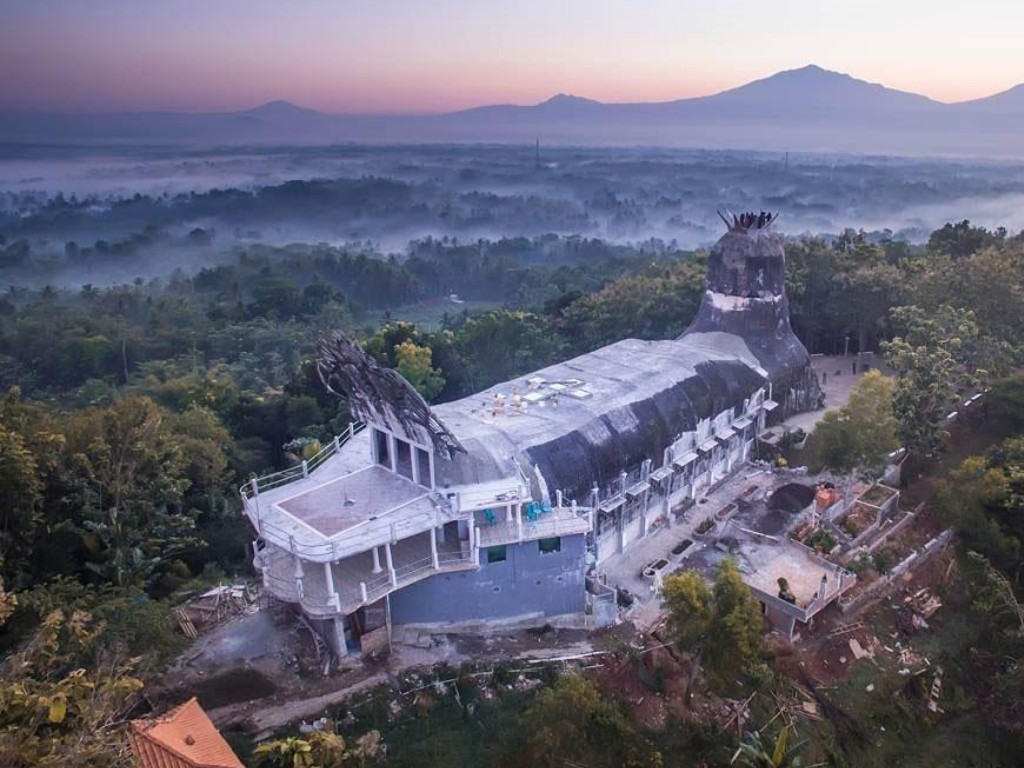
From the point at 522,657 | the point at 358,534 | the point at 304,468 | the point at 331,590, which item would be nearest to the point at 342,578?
the point at 331,590

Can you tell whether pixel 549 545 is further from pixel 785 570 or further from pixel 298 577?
pixel 785 570

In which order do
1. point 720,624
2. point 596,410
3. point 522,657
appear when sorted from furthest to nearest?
point 596,410, point 522,657, point 720,624

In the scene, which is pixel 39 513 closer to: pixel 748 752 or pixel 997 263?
pixel 748 752

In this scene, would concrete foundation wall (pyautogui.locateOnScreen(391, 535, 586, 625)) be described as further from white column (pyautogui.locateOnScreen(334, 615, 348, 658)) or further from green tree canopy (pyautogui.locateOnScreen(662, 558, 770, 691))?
green tree canopy (pyautogui.locateOnScreen(662, 558, 770, 691))

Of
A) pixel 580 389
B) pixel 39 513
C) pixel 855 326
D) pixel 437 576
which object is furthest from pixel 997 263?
pixel 39 513

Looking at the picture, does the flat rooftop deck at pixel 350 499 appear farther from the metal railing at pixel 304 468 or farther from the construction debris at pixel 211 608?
the construction debris at pixel 211 608

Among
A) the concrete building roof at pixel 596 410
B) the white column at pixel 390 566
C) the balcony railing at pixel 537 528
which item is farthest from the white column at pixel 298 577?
the balcony railing at pixel 537 528
